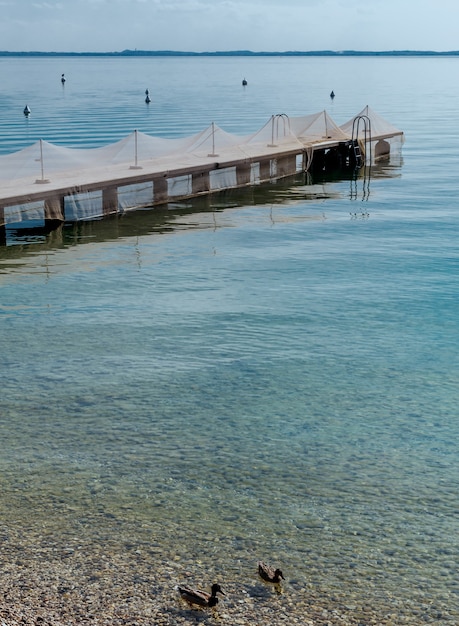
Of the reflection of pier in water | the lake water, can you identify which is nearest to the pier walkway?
the reflection of pier in water

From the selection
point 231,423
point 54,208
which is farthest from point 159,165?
point 231,423

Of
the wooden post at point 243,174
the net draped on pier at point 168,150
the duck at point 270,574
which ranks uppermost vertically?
the net draped on pier at point 168,150

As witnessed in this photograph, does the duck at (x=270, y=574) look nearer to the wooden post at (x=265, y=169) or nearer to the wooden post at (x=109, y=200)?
the wooden post at (x=109, y=200)

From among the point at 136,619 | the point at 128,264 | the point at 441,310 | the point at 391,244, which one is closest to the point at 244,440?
the point at 136,619

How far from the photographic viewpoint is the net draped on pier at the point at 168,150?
2506 centimetres

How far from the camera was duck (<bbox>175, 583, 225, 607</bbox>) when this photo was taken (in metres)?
7.12

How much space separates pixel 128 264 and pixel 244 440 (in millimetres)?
10259

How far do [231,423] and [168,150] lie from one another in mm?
20944

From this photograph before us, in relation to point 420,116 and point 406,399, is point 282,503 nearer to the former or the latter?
point 406,399

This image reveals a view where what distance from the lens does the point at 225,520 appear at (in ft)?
28.9

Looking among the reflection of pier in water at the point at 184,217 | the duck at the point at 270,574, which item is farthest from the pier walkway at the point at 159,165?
the duck at the point at 270,574

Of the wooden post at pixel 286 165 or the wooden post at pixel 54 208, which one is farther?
the wooden post at pixel 286 165

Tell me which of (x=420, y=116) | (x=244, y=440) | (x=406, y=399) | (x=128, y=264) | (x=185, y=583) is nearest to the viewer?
(x=185, y=583)

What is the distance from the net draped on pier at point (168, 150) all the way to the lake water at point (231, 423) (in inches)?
101
